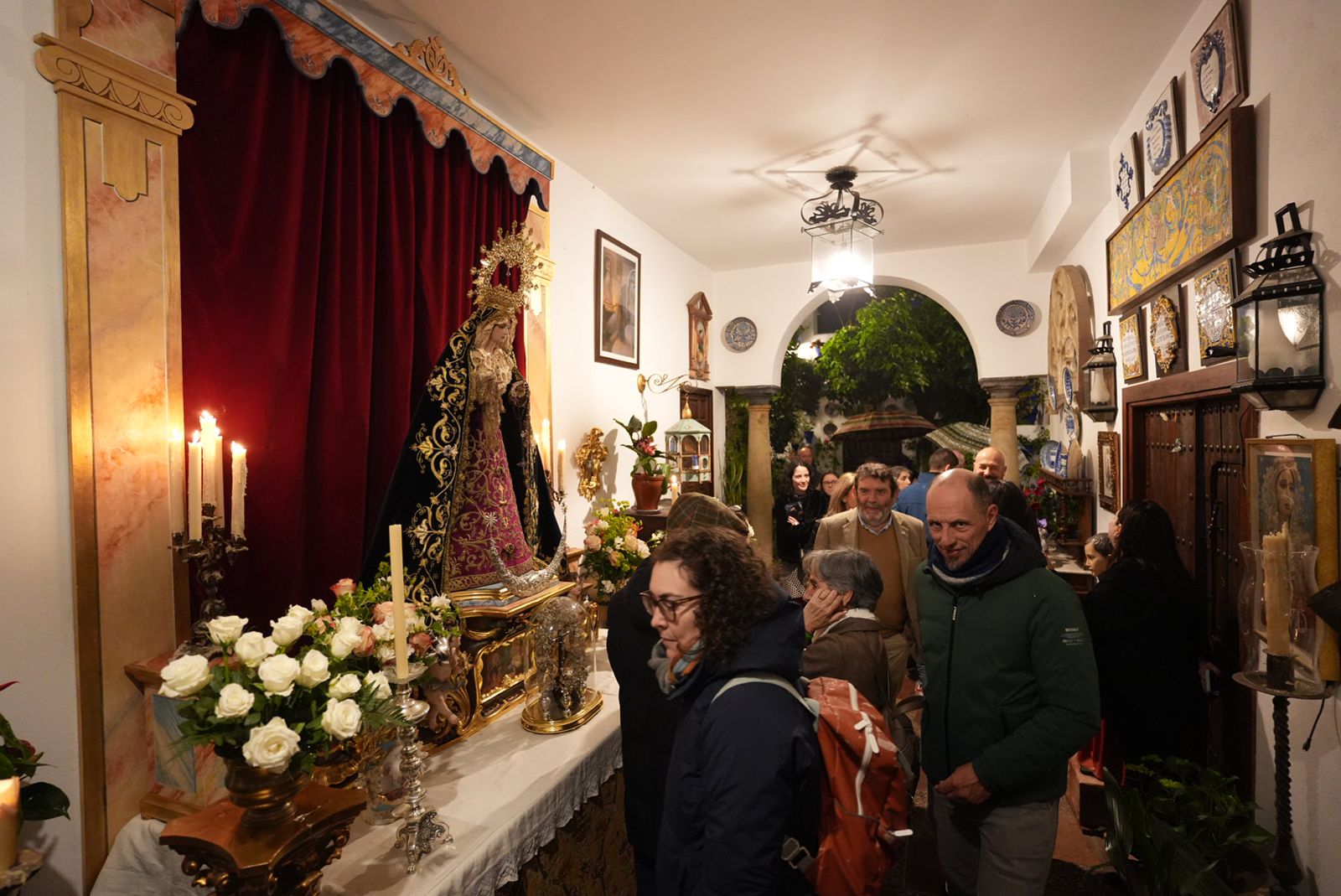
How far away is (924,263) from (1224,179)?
18.3ft

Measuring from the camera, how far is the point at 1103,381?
17.5 feet

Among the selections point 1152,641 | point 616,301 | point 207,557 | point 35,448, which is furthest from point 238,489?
point 616,301

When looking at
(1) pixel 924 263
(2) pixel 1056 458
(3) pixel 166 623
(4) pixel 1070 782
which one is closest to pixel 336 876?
(3) pixel 166 623

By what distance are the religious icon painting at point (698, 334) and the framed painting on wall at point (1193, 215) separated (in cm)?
457

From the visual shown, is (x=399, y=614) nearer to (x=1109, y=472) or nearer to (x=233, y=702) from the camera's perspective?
(x=233, y=702)

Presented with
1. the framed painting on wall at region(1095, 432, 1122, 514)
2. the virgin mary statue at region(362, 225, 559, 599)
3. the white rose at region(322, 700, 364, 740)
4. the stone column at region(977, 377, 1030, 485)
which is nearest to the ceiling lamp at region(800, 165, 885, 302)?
the framed painting on wall at region(1095, 432, 1122, 514)

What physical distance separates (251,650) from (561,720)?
142 cm

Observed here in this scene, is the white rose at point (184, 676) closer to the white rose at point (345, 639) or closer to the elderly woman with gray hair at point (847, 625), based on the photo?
the white rose at point (345, 639)

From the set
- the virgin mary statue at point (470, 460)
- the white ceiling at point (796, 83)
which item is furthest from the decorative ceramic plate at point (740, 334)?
the virgin mary statue at point (470, 460)

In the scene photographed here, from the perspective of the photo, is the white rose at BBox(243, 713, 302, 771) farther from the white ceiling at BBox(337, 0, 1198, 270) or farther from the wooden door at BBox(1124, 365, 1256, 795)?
the wooden door at BBox(1124, 365, 1256, 795)

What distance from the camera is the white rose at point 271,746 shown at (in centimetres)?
148

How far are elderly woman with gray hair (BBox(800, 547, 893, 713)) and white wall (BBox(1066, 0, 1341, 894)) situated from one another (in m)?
1.48

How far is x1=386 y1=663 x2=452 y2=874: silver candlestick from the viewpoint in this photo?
6.14ft

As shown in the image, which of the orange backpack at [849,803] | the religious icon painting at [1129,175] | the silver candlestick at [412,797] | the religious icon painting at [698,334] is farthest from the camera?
the religious icon painting at [698,334]
